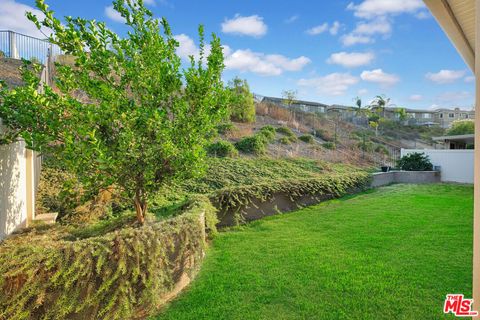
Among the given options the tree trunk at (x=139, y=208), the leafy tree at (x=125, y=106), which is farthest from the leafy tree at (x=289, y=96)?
the tree trunk at (x=139, y=208)

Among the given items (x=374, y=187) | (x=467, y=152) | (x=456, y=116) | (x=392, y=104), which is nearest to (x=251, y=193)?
(x=374, y=187)

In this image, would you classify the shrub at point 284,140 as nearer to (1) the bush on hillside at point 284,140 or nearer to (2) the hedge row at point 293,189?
(1) the bush on hillside at point 284,140

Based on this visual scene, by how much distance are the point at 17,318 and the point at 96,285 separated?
26.2 inches

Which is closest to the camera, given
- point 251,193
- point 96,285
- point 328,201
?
point 96,285

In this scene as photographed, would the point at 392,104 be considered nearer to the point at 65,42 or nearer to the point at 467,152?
the point at 467,152

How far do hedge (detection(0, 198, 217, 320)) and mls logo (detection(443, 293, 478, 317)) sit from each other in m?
→ 3.15

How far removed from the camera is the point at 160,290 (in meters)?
3.32

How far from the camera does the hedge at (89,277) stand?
2654 mm

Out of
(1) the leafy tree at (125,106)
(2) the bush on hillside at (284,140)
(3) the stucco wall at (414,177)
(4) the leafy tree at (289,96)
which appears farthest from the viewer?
(4) the leafy tree at (289,96)

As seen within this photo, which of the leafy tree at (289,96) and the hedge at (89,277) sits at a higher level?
the leafy tree at (289,96)

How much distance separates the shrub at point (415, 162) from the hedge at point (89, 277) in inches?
573

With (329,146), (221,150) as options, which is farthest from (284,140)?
(221,150)

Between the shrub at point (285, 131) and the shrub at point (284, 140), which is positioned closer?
the shrub at point (284, 140)

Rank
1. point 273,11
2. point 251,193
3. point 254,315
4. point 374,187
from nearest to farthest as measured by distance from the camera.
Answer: point 254,315 < point 251,193 < point 273,11 < point 374,187
